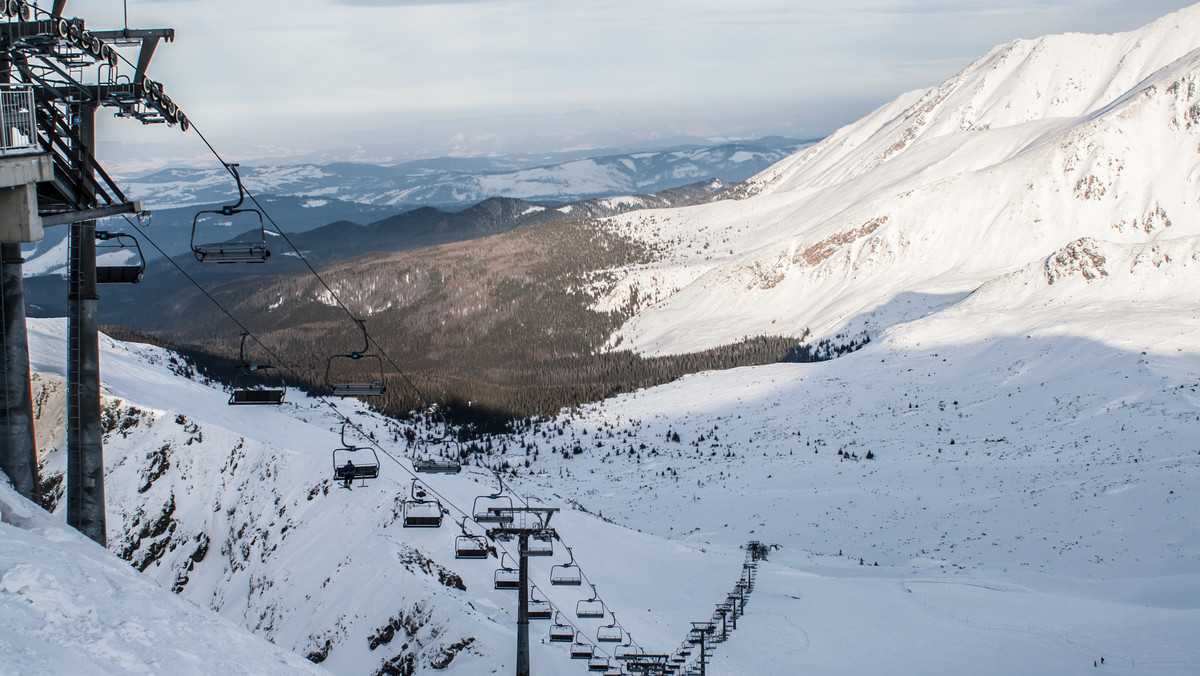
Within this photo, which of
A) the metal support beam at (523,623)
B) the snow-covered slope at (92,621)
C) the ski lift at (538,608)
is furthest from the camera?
the ski lift at (538,608)

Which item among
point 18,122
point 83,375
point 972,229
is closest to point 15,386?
point 83,375

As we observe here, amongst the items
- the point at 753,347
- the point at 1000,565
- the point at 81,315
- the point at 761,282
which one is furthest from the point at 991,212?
the point at 81,315

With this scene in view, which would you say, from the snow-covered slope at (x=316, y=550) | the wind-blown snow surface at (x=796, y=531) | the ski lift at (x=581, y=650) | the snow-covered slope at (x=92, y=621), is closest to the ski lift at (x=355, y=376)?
the snow-covered slope at (x=92, y=621)

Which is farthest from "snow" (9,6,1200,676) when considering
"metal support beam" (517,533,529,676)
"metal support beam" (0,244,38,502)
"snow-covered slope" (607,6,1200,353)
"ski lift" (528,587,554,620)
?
"snow-covered slope" (607,6,1200,353)

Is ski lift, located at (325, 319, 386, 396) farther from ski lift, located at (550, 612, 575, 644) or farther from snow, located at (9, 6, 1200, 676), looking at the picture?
ski lift, located at (550, 612, 575, 644)

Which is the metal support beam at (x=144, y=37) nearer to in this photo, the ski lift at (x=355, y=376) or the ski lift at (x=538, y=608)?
the ski lift at (x=355, y=376)

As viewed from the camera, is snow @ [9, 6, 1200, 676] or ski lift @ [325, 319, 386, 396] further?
snow @ [9, 6, 1200, 676]
